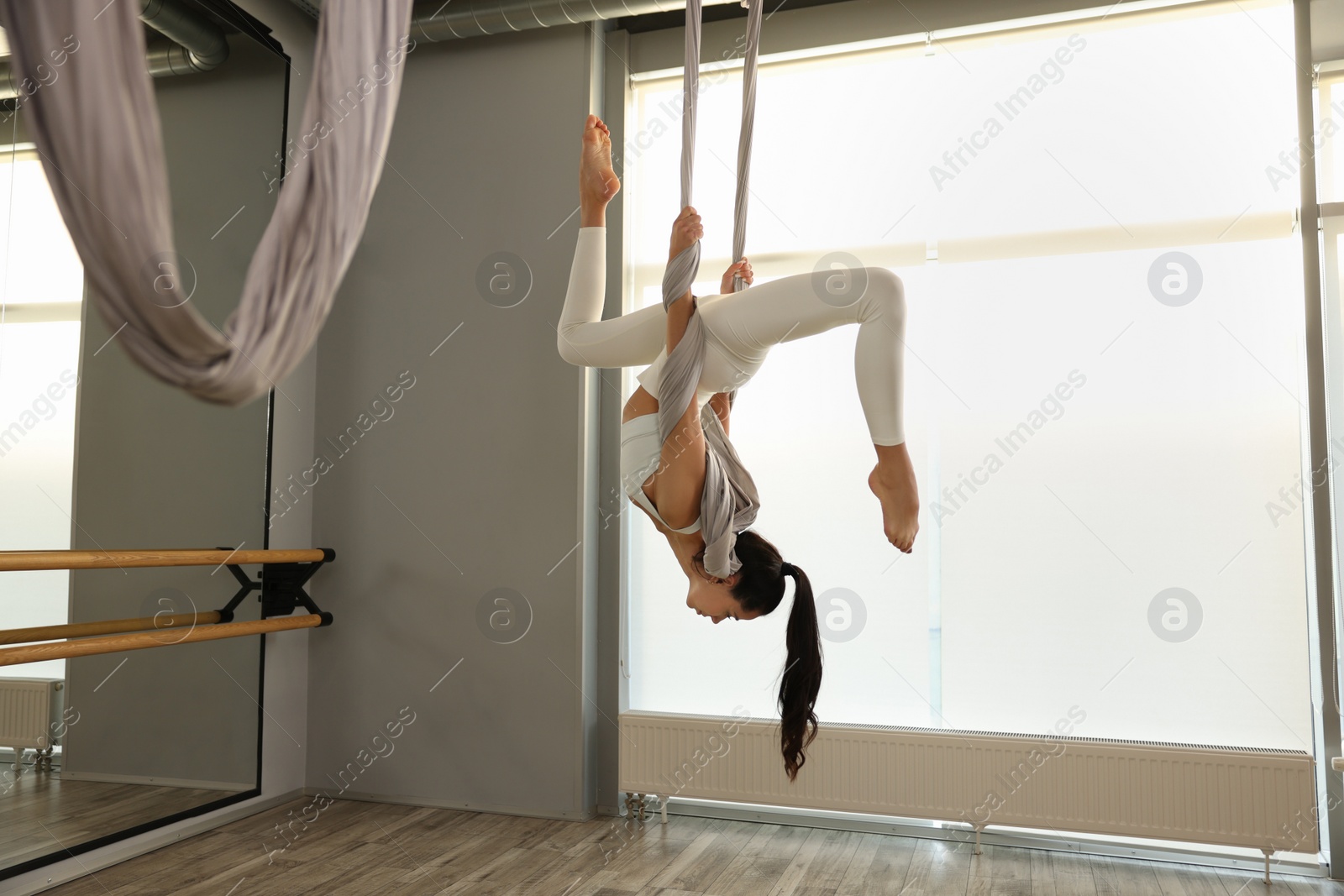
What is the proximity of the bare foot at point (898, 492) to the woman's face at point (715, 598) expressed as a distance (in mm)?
454

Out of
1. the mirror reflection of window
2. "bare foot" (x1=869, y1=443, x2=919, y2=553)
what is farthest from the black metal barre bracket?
"bare foot" (x1=869, y1=443, x2=919, y2=553)

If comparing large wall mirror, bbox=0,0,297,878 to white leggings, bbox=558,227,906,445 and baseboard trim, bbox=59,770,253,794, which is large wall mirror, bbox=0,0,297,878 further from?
A: white leggings, bbox=558,227,906,445

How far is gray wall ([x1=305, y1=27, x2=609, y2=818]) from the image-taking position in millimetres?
4105

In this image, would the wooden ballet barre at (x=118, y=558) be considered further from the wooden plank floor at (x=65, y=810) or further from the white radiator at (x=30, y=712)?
the wooden plank floor at (x=65, y=810)

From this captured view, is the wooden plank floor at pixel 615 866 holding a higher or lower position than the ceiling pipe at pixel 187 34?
lower

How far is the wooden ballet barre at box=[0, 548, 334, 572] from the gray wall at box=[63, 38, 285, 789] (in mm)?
275

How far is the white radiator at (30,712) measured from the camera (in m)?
3.01

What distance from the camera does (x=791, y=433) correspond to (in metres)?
4.02

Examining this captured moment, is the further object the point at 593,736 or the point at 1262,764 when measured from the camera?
the point at 593,736

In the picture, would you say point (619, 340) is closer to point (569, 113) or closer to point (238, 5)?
point (569, 113)

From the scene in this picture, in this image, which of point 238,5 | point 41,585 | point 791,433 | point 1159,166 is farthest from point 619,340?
point 238,5

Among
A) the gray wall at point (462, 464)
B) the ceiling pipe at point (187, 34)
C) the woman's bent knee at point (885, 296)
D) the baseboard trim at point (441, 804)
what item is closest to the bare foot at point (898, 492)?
the woman's bent knee at point (885, 296)

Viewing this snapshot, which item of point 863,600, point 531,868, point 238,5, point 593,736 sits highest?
point 238,5

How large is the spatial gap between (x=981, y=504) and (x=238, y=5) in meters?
3.77
